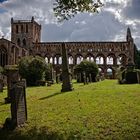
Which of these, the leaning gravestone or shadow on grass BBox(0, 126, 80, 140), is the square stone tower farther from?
shadow on grass BBox(0, 126, 80, 140)

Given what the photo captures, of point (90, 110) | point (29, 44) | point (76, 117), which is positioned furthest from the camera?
point (29, 44)

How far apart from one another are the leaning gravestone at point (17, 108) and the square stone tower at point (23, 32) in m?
80.7

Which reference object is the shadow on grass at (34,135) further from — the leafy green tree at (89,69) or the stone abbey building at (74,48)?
the stone abbey building at (74,48)

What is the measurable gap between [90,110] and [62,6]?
4356 mm

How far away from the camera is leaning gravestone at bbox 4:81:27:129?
12.3m

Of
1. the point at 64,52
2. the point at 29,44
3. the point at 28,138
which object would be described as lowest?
the point at 28,138

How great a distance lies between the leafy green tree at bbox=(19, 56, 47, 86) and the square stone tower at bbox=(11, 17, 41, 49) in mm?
50113

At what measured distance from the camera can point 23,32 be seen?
94688 millimetres

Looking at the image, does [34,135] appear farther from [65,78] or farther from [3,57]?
[3,57]

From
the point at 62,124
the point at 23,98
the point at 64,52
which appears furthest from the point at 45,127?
the point at 64,52

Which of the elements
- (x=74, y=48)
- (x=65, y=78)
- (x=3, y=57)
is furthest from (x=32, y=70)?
(x=74, y=48)

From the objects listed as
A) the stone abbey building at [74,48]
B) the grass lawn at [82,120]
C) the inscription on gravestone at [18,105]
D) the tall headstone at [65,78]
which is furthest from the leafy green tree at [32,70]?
the stone abbey building at [74,48]

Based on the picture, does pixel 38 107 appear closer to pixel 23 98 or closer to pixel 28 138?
pixel 23 98

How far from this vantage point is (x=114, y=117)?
40.7ft
